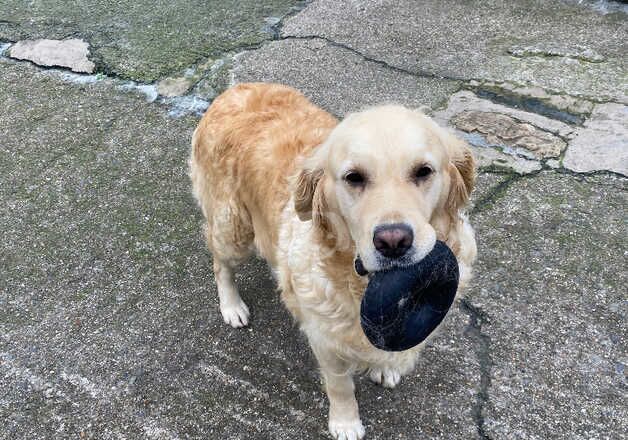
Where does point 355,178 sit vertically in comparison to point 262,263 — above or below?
above

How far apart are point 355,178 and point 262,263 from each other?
168cm

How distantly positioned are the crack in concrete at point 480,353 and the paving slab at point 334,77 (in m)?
2.02

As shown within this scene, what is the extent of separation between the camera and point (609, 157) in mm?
3877

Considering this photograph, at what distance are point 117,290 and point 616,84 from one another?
4031 mm

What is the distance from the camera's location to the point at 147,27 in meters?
6.07

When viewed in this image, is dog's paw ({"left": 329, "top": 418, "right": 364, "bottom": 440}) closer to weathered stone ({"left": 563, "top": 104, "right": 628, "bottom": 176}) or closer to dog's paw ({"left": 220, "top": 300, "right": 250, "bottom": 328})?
dog's paw ({"left": 220, "top": 300, "right": 250, "bottom": 328})

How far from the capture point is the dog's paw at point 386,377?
9.05 ft

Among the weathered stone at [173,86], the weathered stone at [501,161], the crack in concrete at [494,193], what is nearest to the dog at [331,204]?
the crack in concrete at [494,193]

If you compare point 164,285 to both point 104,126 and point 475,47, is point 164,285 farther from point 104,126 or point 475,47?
point 475,47

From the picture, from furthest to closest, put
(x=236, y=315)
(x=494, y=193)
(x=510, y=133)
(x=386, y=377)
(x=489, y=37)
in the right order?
(x=489, y=37) < (x=510, y=133) < (x=494, y=193) < (x=236, y=315) < (x=386, y=377)

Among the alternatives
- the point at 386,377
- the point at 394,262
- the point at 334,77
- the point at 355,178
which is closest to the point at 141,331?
the point at 386,377

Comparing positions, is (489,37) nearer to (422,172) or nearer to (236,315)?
(236,315)

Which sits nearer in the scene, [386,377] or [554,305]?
[386,377]

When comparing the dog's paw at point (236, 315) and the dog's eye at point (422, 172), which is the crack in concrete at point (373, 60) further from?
the dog's eye at point (422, 172)
